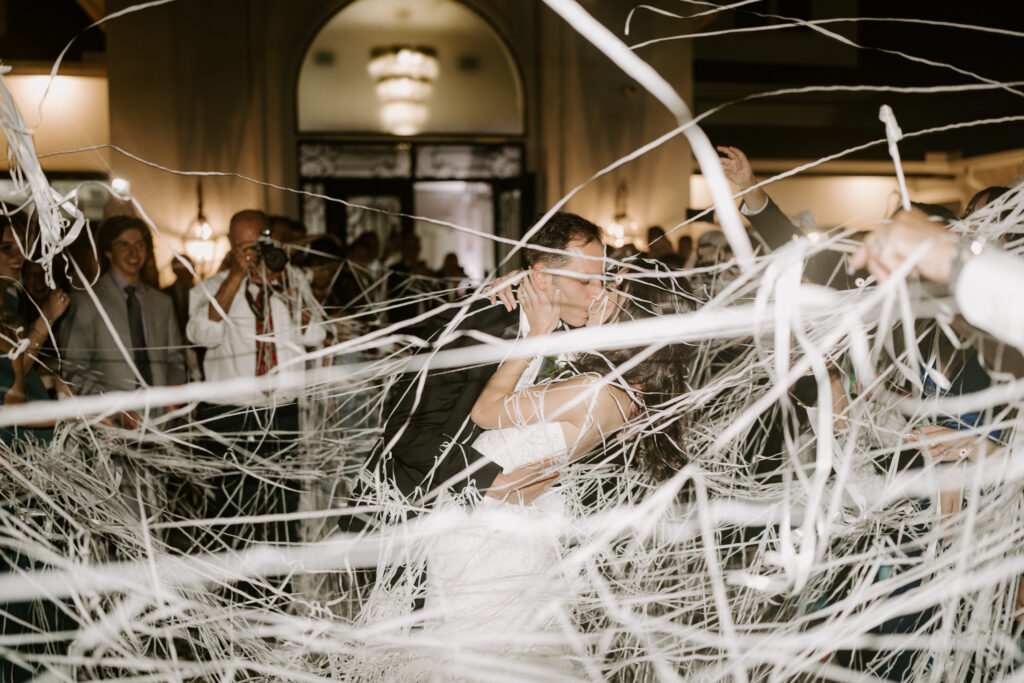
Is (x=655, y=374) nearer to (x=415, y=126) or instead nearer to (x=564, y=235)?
(x=564, y=235)

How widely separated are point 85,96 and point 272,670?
26.1 ft

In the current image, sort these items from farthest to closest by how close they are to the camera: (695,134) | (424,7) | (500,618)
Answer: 1. (424,7)
2. (500,618)
3. (695,134)

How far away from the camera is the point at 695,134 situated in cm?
73

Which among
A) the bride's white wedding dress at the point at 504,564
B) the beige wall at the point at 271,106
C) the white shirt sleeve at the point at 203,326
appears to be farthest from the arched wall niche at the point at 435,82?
the bride's white wedding dress at the point at 504,564

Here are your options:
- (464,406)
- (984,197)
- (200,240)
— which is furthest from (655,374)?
(200,240)

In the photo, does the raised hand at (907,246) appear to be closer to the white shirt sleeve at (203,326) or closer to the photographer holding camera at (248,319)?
the photographer holding camera at (248,319)

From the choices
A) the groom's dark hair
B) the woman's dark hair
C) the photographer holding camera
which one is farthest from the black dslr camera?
the woman's dark hair

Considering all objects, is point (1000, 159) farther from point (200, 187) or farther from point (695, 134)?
point (695, 134)

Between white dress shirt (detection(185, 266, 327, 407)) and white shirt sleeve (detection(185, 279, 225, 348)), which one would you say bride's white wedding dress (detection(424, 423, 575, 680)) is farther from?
white shirt sleeve (detection(185, 279, 225, 348))

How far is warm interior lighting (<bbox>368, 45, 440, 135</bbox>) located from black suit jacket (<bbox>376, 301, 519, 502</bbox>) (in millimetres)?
6949

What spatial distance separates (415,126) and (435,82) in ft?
1.75

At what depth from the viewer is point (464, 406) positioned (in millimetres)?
1595

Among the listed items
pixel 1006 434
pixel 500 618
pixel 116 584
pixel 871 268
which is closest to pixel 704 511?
pixel 871 268

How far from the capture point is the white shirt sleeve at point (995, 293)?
76 centimetres
